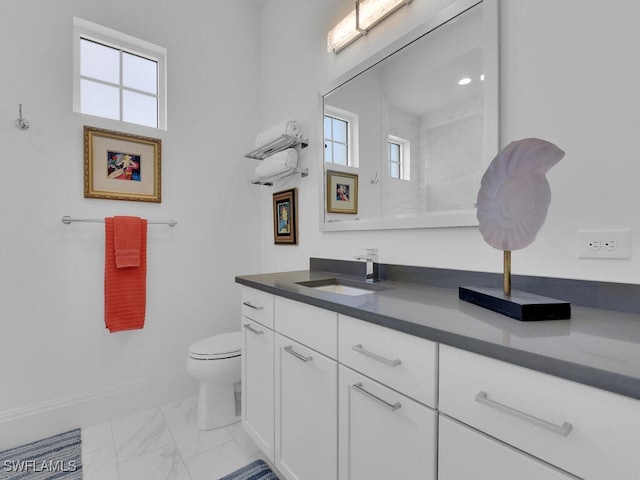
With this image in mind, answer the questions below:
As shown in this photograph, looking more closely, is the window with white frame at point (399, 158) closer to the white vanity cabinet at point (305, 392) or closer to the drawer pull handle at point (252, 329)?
the white vanity cabinet at point (305, 392)

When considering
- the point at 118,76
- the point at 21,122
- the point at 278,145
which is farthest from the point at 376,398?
the point at 118,76

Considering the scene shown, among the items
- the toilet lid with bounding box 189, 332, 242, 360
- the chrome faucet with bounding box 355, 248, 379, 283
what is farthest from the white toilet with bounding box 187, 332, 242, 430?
the chrome faucet with bounding box 355, 248, 379, 283

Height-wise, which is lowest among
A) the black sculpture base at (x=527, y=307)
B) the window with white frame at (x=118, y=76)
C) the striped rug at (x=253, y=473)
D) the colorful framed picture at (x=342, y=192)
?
the striped rug at (x=253, y=473)

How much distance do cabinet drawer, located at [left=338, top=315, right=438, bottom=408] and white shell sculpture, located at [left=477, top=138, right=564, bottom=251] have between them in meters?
0.41

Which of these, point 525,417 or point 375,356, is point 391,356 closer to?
point 375,356

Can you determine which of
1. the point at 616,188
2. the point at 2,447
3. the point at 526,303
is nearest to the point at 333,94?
the point at 616,188

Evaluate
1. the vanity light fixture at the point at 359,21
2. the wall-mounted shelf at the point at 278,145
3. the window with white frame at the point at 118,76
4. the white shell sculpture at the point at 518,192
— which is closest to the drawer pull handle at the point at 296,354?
the white shell sculpture at the point at 518,192

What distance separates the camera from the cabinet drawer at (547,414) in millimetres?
514

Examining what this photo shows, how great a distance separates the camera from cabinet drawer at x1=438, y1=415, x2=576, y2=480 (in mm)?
609

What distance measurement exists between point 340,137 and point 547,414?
1620 millimetres

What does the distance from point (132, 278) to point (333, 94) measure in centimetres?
168

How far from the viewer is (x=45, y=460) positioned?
63.1 inches

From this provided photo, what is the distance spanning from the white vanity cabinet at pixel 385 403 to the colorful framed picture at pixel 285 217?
1288 millimetres

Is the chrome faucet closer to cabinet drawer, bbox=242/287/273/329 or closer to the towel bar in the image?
cabinet drawer, bbox=242/287/273/329
